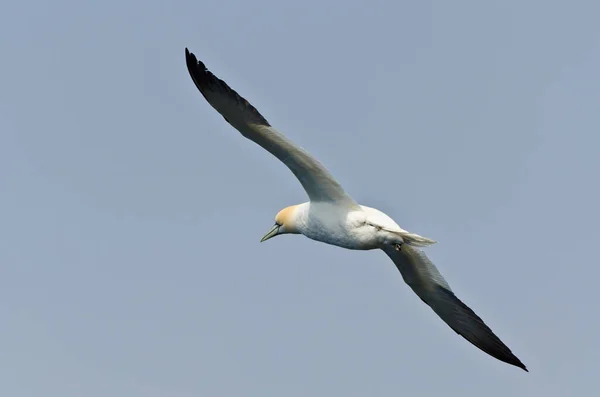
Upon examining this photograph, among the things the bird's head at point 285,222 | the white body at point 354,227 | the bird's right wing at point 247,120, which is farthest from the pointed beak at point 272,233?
the bird's right wing at point 247,120

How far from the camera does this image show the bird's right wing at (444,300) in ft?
67.2

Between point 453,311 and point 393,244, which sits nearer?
point 393,244

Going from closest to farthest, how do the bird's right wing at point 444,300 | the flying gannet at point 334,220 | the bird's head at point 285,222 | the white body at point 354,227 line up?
the flying gannet at point 334,220, the white body at point 354,227, the bird's head at point 285,222, the bird's right wing at point 444,300

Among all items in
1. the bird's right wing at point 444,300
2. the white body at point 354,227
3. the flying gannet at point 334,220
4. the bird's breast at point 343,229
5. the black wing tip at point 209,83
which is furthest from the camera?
the bird's right wing at point 444,300

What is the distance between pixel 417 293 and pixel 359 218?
3.25 m

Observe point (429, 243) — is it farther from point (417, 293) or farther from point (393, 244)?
point (417, 293)

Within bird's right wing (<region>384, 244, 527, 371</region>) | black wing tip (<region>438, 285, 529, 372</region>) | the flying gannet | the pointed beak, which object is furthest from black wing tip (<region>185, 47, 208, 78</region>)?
black wing tip (<region>438, 285, 529, 372</region>)

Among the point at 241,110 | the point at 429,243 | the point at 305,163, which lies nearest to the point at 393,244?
the point at 429,243

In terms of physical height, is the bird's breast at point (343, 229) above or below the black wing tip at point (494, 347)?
above

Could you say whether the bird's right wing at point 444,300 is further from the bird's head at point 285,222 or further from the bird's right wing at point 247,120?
the bird's right wing at point 247,120

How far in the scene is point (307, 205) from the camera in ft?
63.9

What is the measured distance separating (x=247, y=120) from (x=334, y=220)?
217 centimetres

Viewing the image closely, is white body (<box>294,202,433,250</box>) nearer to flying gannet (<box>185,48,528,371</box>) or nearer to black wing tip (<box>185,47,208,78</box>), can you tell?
flying gannet (<box>185,48,528,371</box>)

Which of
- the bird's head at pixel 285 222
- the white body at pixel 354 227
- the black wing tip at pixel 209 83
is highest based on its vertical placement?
the black wing tip at pixel 209 83
